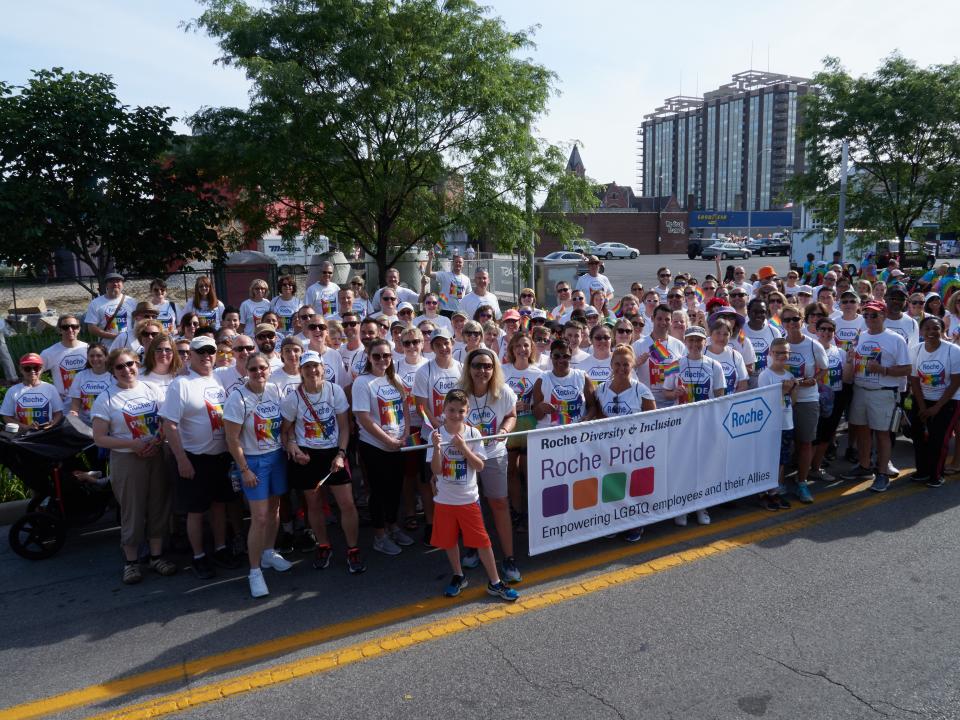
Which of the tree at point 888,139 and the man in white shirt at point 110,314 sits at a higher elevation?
the tree at point 888,139

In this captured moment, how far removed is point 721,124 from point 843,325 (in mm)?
188495

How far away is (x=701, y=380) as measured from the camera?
6.44 m

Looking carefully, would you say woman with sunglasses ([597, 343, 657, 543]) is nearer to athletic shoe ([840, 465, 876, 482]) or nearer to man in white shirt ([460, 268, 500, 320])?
athletic shoe ([840, 465, 876, 482])

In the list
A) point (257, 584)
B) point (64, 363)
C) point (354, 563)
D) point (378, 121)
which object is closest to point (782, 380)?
point (354, 563)

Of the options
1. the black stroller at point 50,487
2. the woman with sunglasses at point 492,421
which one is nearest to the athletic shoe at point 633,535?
the woman with sunglasses at point 492,421

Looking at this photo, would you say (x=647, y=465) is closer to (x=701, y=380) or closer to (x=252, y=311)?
(x=701, y=380)

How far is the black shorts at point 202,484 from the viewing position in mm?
5488

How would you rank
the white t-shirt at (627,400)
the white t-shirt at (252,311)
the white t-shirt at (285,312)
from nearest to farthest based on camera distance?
the white t-shirt at (627,400) < the white t-shirt at (252,311) < the white t-shirt at (285,312)

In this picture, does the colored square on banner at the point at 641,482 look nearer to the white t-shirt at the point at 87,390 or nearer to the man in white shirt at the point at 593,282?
the white t-shirt at the point at 87,390

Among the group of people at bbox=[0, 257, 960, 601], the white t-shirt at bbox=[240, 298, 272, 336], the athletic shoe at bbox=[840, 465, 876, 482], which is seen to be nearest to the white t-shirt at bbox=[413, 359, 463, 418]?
the group of people at bbox=[0, 257, 960, 601]

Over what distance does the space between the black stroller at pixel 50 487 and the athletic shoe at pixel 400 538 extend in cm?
250

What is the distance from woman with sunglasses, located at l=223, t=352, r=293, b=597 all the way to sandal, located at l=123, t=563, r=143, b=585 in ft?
2.90

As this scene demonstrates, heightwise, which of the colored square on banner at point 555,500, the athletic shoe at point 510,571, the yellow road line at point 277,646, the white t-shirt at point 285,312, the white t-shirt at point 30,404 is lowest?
the yellow road line at point 277,646

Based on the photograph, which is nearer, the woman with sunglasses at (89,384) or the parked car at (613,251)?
the woman with sunglasses at (89,384)
